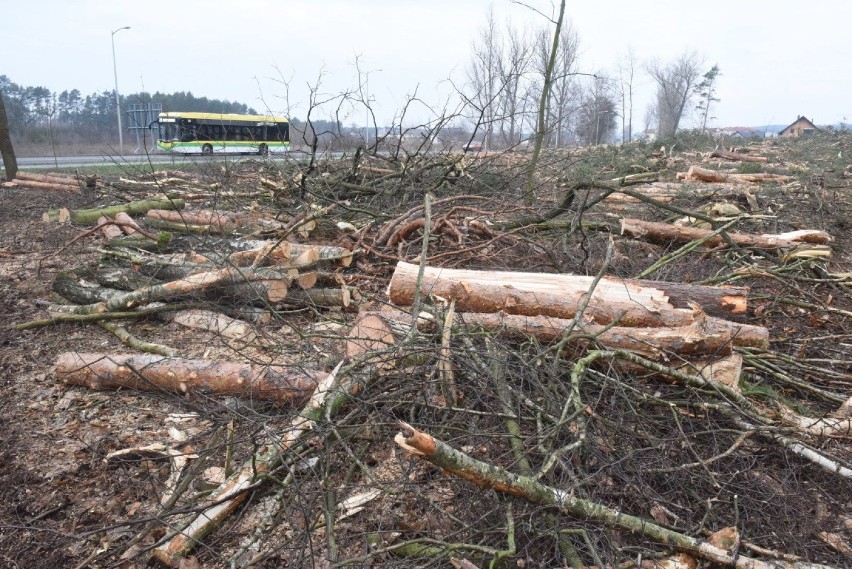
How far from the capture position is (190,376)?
154 inches

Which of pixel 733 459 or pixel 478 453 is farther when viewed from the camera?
pixel 733 459

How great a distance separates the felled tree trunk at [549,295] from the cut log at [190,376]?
1094mm

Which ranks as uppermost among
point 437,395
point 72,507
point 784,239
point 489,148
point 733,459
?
point 489,148

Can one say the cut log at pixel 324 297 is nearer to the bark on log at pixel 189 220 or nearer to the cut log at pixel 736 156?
the bark on log at pixel 189 220

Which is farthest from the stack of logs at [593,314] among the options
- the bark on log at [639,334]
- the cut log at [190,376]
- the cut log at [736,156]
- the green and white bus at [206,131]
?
the green and white bus at [206,131]

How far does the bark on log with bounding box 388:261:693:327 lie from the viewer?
13.0 feet

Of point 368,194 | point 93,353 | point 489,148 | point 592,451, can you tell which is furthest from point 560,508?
point 489,148

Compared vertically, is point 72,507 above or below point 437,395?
below

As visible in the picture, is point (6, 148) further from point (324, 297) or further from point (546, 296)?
point (546, 296)

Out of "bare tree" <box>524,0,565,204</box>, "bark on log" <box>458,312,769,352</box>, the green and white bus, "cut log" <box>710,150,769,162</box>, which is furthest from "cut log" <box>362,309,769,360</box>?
the green and white bus

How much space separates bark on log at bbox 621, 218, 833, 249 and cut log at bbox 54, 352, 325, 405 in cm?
451

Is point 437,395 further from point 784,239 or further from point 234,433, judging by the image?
point 784,239

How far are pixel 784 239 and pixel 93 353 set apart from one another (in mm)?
6870

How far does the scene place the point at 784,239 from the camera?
6621 mm
